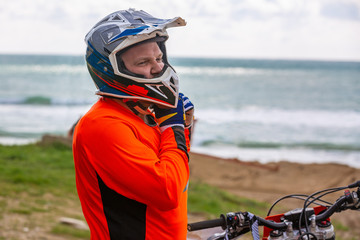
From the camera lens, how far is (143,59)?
5.96ft

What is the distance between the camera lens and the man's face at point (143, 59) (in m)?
1.79

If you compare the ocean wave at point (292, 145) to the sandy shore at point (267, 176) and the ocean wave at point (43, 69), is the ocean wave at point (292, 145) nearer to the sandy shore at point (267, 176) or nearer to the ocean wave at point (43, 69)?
the sandy shore at point (267, 176)

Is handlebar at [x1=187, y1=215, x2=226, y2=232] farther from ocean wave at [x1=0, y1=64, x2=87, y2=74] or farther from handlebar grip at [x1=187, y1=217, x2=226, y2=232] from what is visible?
ocean wave at [x1=0, y1=64, x2=87, y2=74]

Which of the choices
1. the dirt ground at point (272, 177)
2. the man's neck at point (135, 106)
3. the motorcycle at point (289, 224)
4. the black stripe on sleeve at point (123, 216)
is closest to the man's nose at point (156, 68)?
the man's neck at point (135, 106)

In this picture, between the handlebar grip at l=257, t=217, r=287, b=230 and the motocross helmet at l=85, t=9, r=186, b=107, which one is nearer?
the motocross helmet at l=85, t=9, r=186, b=107

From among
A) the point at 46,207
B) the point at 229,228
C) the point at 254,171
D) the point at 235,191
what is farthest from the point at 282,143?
the point at 229,228

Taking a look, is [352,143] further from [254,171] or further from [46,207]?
[46,207]

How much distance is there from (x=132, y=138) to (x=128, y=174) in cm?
14

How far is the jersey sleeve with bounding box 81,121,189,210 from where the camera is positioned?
5.48 ft

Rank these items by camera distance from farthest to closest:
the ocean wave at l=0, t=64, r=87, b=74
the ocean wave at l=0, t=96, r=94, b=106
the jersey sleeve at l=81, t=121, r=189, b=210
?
the ocean wave at l=0, t=64, r=87, b=74 < the ocean wave at l=0, t=96, r=94, b=106 < the jersey sleeve at l=81, t=121, r=189, b=210

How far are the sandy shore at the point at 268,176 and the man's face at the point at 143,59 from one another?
6470 mm

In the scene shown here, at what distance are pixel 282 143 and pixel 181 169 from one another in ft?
45.0

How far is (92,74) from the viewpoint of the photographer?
1.91 metres

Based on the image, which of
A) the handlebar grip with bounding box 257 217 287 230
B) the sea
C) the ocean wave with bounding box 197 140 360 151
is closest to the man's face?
the handlebar grip with bounding box 257 217 287 230
